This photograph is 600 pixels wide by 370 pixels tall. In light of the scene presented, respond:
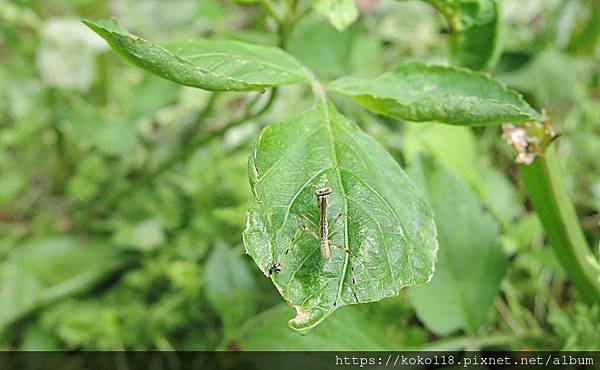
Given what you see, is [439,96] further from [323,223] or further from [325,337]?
[325,337]

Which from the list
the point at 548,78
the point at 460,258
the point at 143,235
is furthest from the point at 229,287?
the point at 548,78

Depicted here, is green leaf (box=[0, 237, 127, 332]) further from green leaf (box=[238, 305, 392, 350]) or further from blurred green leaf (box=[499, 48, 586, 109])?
blurred green leaf (box=[499, 48, 586, 109])

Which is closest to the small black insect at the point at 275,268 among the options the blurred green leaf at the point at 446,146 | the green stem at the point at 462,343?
the green stem at the point at 462,343

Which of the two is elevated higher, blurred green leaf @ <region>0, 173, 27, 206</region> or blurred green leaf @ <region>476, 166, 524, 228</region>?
blurred green leaf @ <region>0, 173, 27, 206</region>

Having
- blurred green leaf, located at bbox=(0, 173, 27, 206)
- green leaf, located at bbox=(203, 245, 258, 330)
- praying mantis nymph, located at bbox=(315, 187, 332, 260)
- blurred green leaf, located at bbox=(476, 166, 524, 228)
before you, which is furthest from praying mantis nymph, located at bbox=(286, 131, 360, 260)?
blurred green leaf, located at bbox=(0, 173, 27, 206)

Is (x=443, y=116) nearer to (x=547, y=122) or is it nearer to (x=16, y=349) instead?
(x=547, y=122)

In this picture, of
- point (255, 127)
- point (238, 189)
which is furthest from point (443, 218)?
point (255, 127)
